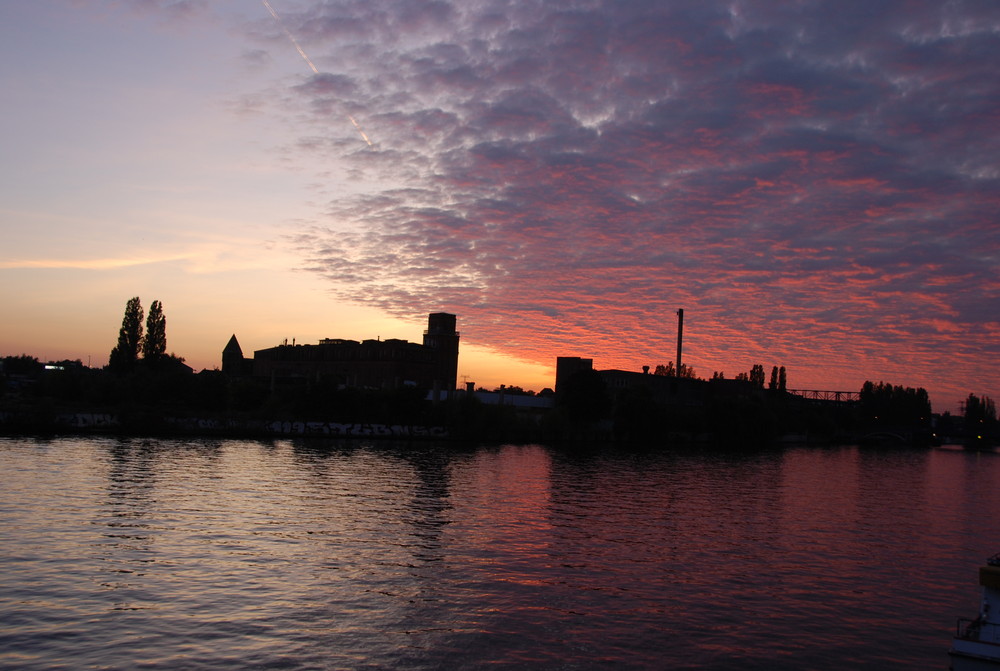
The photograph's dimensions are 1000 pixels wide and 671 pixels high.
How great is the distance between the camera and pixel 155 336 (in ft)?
519

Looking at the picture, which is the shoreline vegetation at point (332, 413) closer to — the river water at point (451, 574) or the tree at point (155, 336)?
the tree at point (155, 336)

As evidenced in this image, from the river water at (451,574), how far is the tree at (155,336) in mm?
89538

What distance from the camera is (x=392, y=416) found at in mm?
143625

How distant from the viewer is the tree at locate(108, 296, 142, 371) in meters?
156

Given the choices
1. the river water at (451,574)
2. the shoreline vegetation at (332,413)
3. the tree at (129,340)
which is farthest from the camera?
the tree at (129,340)

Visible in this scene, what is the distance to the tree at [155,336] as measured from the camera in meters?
157

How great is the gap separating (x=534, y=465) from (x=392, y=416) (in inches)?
2059

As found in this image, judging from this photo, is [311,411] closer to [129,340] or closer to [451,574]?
[129,340]

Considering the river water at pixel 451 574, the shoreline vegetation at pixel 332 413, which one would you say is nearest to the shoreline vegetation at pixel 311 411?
the shoreline vegetation at pixel 332 413

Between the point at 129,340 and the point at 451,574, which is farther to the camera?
the point at 129,340

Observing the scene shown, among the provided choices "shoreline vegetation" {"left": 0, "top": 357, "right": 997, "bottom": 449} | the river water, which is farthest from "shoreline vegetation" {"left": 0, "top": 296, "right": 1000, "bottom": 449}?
the river water

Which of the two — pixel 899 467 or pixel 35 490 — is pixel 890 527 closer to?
pixel 35 490

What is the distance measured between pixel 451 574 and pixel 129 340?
468ft

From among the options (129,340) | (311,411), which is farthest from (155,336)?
(311,411)
